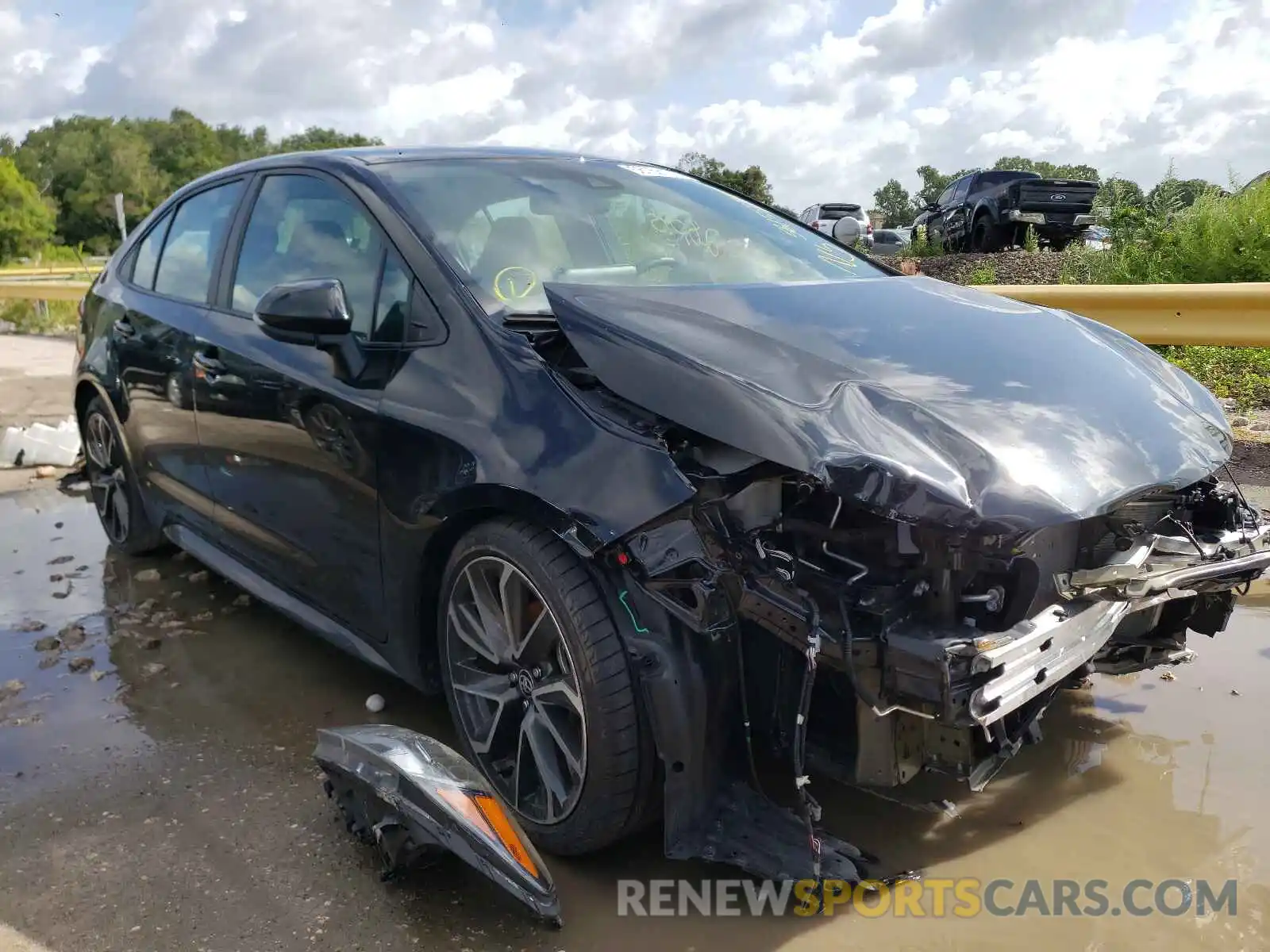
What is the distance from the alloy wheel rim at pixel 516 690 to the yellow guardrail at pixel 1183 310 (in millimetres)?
4057

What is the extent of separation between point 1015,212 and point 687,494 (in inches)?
579

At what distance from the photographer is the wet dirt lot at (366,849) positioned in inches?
87.1

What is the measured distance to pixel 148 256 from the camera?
4.39 meters

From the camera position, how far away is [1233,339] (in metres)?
5.49

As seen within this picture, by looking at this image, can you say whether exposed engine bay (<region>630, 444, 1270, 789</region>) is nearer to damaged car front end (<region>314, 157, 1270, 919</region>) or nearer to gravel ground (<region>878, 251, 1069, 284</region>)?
damaged car front end (<region>314, 157, 1270, 919</region>)

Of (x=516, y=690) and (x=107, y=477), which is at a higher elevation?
(x=107, y=477)

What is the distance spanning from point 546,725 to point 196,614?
7.46 ft

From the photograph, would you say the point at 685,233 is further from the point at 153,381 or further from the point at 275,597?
the point at 153,381

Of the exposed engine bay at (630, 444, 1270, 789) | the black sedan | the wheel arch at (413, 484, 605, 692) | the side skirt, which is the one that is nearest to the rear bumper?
the black sedan

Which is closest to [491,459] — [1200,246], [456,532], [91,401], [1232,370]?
[456,532]

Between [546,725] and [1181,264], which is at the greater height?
[1181,264]

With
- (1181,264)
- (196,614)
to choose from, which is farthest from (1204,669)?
(1181,264)

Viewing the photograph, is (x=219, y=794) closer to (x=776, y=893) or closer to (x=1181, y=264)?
(x=776, y=893)

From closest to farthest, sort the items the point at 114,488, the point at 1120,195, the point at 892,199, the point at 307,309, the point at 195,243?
the point at 307,309, the point at 195,243, the point at 114,488, the point at 1120,195, the point at 892,199
